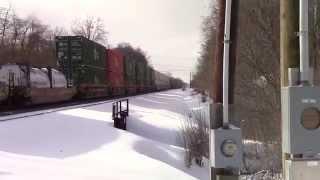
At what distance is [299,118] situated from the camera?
5191mm

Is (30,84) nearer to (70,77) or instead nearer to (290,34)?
(70,77)

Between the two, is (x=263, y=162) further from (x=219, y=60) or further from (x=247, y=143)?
(x=219, y=60)

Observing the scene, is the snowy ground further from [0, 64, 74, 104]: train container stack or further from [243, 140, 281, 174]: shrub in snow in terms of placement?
[0, 64, 74, 104]: train container stack

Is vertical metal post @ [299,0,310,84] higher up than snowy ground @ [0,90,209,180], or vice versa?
vertical metal post @ [299,0,310,84]

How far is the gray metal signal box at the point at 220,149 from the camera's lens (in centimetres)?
576

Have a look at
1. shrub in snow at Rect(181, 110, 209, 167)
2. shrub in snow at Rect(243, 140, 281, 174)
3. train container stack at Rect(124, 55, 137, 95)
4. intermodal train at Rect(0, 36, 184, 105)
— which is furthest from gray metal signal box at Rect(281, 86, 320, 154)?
train container stack at Rect(124, 55, 137, 95)

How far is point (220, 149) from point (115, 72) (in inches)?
1957

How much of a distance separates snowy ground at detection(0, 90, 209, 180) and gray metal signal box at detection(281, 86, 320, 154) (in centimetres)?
743

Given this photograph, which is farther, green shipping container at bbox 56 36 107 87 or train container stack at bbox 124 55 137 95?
train container stack at bbox 124 55 137 95

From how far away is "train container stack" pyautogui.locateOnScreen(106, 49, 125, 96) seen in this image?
2078 inches

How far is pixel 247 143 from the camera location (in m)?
25.4

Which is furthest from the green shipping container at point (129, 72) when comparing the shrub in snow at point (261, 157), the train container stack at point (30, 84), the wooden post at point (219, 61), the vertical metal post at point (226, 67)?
the vertical metal post at point (226, 67)

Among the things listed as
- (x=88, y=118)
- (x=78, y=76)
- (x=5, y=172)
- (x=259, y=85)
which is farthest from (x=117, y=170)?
(x=78, y=76)

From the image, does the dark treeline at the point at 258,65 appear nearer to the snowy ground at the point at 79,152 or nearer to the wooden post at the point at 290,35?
the snowy ground at the point at 79,152
